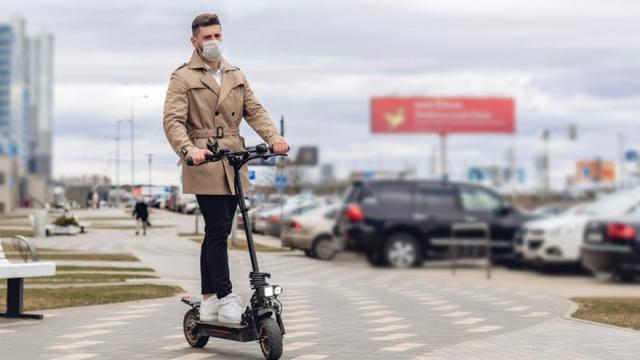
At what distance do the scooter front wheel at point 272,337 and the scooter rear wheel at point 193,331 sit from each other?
3.06 ft

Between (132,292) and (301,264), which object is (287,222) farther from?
(132,292)

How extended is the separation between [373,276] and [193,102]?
23.0 ft

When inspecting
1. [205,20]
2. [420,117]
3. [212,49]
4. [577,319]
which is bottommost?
[577,319]

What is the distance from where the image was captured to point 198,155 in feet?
20.6

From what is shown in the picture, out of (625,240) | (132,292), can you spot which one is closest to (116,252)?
(132,292)

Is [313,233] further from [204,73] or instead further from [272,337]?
[272,337]

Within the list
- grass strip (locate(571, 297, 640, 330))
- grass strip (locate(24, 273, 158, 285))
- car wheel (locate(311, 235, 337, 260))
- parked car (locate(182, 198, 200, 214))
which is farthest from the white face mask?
grass strip (locate(24, 273, 158, 285))

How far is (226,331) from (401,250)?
574 centimetres

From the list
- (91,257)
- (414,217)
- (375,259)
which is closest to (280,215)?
(375,259)

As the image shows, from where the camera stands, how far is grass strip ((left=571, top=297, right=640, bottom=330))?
973 cm

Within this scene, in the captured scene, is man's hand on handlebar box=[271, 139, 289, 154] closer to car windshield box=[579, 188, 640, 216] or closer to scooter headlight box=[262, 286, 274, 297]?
scooter headlight box=[262, 286, 274, 297]

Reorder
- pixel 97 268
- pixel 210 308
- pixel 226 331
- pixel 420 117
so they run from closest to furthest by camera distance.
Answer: pixel 226 331, pixel 210 308, pixel 420 117, pixel 97 268

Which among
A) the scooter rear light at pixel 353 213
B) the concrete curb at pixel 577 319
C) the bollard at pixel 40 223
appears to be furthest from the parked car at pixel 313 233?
the bollard at pixel 40 223

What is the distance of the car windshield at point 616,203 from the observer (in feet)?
42.2
